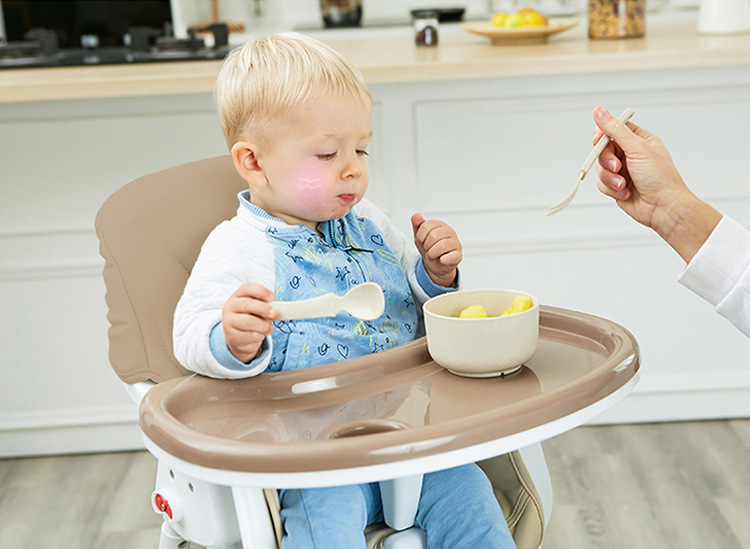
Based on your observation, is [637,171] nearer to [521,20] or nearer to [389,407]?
[389,407]

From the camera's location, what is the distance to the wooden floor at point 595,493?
5.83ft

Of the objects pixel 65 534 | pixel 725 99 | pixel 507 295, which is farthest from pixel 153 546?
pixel 725 99

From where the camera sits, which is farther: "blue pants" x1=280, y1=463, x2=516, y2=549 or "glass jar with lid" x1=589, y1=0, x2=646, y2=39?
"glass jar with lid" x1=589, y1=0, x2=646, y2=39

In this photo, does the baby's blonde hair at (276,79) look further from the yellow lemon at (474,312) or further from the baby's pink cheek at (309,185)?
the yellow lemon at (474,312)

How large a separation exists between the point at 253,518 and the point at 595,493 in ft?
→ 3.84

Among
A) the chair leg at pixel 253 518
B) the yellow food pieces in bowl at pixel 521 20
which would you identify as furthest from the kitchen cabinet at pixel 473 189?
the chair leg at pixel 253 518

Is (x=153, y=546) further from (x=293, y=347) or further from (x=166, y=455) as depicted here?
(x=166, y=455)

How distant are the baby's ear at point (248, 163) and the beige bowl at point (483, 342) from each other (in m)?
0.31

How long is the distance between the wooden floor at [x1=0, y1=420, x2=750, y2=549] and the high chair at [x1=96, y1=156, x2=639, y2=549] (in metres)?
0.73

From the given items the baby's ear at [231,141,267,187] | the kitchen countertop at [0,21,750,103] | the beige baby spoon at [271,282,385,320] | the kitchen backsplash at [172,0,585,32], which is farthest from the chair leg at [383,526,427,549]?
the kitchen backsplash at [172,0,585,32]

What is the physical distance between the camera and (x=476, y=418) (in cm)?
82

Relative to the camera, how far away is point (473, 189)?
2090 millimetres

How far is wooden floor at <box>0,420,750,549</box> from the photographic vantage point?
1778 mm

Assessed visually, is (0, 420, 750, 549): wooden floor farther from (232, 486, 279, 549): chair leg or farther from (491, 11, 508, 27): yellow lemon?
(491, 11, 508, 27): yellow lemon
